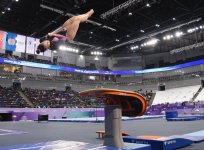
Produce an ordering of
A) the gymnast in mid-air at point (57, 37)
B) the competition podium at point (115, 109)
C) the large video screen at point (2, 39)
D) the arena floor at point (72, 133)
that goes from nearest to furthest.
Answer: the competition podium at point (115, 109), the gymnast in mid-air at point (57, 37), the arena floor at point (72, 133), the large video screen at point (2, 39)

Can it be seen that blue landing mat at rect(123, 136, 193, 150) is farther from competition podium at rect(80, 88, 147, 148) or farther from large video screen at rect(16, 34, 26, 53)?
large video screen at rect(16, 34, 26, 53)

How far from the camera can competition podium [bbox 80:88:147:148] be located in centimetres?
286

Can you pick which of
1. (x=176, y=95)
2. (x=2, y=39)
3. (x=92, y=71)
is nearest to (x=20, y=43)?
(x=2, y=39)

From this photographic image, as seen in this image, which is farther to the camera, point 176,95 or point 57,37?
point 176,95

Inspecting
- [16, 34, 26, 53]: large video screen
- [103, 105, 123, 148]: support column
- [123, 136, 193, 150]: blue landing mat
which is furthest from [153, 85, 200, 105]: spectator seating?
[103, 105, 123, 148]: support column

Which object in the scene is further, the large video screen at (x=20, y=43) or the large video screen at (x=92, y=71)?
the large video screen at (x=92, y=71)

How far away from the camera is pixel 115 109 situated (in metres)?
2.93

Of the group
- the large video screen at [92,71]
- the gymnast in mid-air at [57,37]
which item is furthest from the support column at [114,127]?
the large video screen at [92,71]

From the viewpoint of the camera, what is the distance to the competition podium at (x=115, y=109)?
286 centimetres

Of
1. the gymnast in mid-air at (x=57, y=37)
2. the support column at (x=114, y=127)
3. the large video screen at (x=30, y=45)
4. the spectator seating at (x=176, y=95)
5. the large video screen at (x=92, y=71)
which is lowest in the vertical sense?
the support column at (x=114, y=127)

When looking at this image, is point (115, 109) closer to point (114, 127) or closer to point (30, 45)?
point (114, 127)

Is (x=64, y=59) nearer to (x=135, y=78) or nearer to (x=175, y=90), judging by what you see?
(x=135, y=78)

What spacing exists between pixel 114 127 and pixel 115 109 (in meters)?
0.23

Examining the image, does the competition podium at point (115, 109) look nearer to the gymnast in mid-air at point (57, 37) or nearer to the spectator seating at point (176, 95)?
the gymnast in mid-air at point (57, 37)
